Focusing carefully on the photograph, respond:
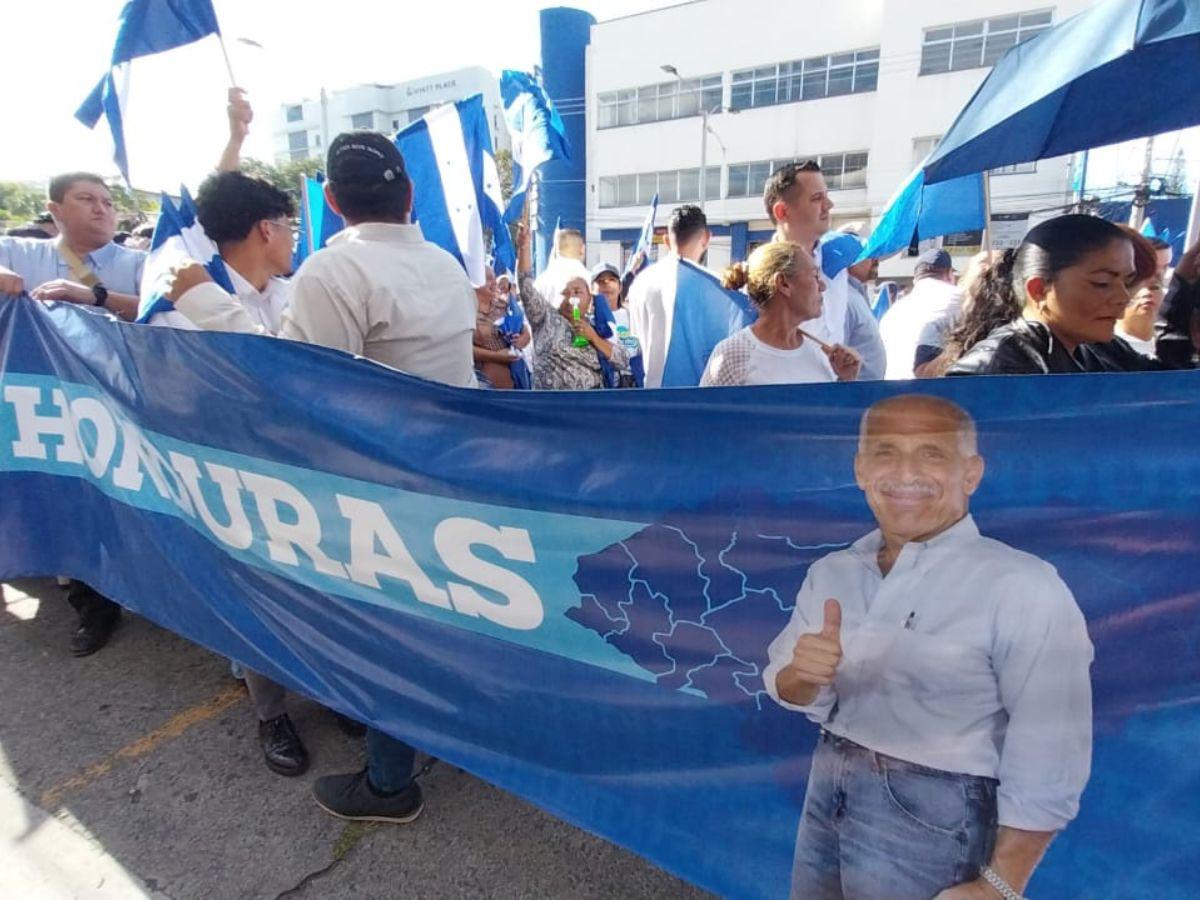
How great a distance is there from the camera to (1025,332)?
69.3 inches

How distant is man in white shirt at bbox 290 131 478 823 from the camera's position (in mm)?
2125

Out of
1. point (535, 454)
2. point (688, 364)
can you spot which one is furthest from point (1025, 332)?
point (688, 364)

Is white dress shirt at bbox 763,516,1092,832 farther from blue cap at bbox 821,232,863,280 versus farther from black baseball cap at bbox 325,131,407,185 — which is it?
blue cap at bbox 821,232,863,280

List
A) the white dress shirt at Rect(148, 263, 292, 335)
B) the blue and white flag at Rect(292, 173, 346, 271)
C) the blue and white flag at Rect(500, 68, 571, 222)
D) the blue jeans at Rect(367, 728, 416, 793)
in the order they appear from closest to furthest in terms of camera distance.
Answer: the blue jeans at Rect(367, 728, 416, 793)
the white dress shirt at Rect(148, 263, 292, 335)
the blue and white flag at Rect(292, 173, 346, 271)
the blue and white flag at Rect(500, 68, 571, 222)

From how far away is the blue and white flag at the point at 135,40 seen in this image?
332cm

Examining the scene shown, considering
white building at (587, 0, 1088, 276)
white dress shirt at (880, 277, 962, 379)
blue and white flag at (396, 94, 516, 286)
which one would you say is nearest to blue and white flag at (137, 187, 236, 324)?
blue and white flag at (396, 94, 516, 286)

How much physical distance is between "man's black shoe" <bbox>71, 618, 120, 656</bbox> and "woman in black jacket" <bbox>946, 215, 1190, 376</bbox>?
11.7 ft

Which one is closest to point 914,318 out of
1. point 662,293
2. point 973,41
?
point 662,293

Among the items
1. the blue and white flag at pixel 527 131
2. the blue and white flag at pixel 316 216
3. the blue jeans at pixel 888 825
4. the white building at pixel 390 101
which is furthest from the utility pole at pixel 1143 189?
the white building at pixel 390 101

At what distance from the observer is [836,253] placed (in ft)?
11.7

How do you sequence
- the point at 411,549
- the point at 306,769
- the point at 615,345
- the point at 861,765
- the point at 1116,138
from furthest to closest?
the point at 615,345, the point at 1116,138, the point at 306,769, the point at 411,549, the point at 861,765

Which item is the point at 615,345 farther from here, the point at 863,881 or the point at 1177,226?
the point at 1177,226

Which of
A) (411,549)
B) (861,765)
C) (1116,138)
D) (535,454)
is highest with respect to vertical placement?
(1116,138)

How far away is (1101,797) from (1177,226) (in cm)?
2374
